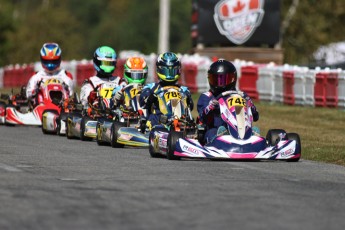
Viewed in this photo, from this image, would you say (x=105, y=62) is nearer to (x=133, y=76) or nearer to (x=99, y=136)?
(x=133, y=76)

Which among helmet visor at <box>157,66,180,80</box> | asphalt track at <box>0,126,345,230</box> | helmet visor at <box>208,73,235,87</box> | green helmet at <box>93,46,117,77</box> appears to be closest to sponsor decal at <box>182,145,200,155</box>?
asphalt track at <box>0,126,345,230</box>

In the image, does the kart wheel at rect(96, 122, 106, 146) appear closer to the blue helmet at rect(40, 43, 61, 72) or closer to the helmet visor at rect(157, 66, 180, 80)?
the helmet visor at rect(157, 66, 180, 80)

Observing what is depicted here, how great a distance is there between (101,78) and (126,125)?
12.4 feet

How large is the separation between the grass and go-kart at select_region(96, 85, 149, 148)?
2276 mm

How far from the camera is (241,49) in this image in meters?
41.6

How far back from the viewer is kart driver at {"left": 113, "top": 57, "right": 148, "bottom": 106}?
19.9m

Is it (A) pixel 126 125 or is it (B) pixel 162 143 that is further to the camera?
(A) pixel 126 125

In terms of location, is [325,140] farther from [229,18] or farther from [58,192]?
[229,18]

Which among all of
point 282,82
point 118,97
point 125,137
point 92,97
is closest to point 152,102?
point 125,137

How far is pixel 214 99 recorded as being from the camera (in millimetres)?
16125

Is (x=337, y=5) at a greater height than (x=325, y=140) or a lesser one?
greater

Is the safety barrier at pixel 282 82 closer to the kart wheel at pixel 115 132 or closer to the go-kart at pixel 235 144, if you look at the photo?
the kart wheel at pixel 115 132

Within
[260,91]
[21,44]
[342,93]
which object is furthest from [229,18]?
[21,44]

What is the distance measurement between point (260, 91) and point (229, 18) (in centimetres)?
900
